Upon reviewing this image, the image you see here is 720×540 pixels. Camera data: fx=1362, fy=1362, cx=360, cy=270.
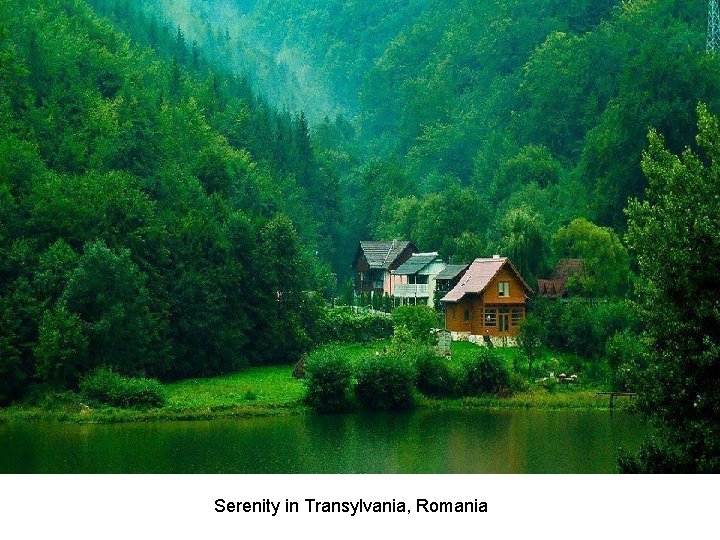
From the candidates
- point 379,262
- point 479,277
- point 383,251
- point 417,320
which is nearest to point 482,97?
point 383,251

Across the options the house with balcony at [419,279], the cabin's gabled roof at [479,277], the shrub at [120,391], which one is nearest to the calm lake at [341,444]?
the shrub at [120,391]

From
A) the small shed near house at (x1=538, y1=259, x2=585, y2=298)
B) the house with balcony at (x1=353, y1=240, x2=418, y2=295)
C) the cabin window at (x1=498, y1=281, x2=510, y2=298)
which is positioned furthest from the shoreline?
the house with balcony at (x1=353, y1=240, x2=418, y2=295)

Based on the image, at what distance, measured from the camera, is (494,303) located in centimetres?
6612

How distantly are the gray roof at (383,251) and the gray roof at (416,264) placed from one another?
5978mm

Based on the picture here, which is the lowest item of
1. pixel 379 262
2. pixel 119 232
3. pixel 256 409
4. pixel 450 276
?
pixel 256 409

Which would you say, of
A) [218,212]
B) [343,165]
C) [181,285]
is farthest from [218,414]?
[343,165]

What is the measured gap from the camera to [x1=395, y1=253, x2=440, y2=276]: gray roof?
3243 inches

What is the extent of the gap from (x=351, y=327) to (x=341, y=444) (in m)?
26.9

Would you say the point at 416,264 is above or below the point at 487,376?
above

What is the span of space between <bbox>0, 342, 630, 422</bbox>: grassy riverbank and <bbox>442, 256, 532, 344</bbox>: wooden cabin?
45.2ft

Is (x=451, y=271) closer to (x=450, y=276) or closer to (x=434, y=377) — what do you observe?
(x=450, y=276)

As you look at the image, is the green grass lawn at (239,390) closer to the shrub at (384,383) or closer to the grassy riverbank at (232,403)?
the grassy riverbank at (232,403)

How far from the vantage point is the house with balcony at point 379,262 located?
90.9 m

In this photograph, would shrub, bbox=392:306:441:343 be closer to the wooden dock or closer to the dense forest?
the dense forest
